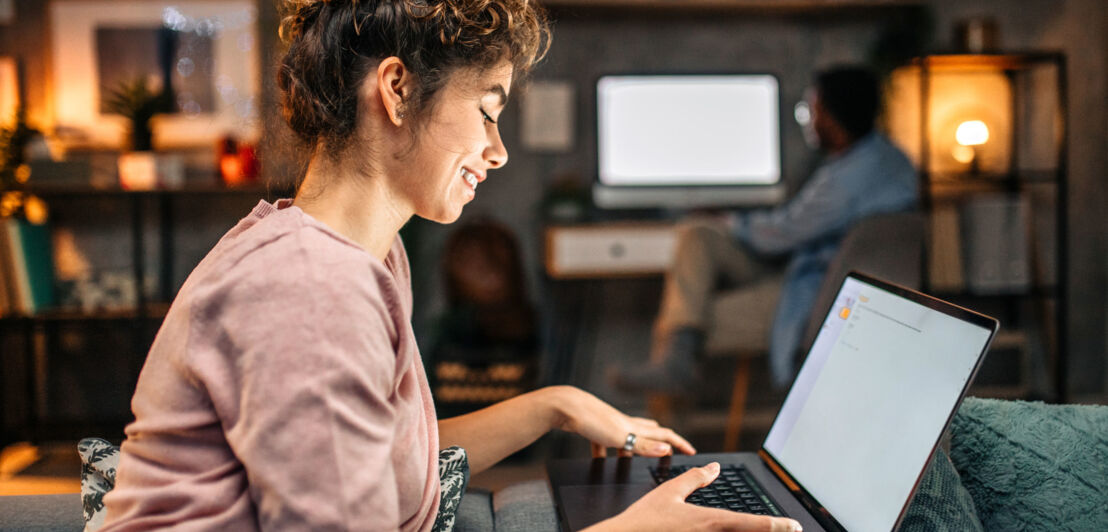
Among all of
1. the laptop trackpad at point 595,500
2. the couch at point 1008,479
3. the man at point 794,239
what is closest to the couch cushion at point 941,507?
the couch at point 1008,479

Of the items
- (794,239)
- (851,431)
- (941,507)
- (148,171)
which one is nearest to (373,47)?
(851,431)

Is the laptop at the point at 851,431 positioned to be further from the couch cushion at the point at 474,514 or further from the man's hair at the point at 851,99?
the man's hair at the point at 851,99

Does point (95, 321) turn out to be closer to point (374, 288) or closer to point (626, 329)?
point (626, 329)

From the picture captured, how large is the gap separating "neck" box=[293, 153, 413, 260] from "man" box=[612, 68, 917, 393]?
197 cm

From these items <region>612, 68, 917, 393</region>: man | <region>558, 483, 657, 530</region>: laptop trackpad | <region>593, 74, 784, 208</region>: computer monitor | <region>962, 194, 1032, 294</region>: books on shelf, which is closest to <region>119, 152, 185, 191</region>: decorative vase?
<region>593, 74, 784, 208</region>: computer monitor

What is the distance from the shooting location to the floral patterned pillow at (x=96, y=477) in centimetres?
91

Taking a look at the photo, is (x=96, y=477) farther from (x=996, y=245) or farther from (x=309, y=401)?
(x=996, y=245)

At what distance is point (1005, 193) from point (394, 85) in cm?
315

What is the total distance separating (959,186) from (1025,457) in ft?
8.88

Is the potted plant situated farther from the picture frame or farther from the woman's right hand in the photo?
the woman's right hand

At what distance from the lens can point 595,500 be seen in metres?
Answer: 0.94

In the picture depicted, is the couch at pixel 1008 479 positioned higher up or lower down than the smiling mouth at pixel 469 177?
lower down

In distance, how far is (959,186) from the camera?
10.9 feet

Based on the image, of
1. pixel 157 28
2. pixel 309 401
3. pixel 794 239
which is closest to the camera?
pixel 309 401
